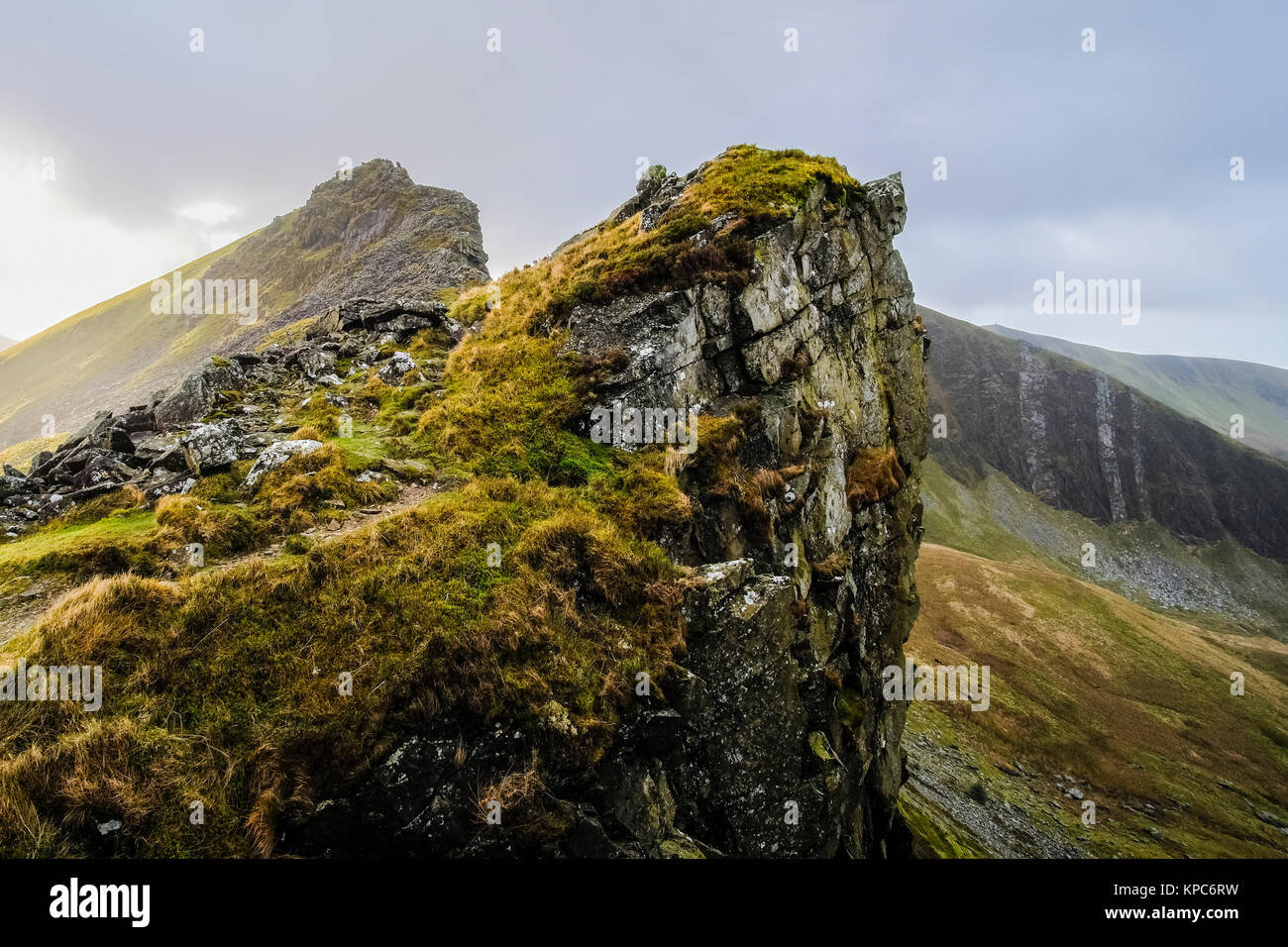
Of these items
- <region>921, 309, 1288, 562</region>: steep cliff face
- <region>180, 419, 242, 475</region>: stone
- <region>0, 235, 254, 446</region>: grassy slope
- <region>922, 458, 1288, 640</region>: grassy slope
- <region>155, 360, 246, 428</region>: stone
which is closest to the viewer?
<region>180, 419, 242, 475</region>: stone

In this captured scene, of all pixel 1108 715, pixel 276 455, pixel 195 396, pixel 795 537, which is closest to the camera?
pixel 276 455

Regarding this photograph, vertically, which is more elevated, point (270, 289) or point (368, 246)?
point (368, 246)

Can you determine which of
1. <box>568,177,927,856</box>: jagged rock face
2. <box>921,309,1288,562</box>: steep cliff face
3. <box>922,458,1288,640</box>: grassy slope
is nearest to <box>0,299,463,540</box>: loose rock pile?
<box>568,177,927,856</box>: jagged rock face

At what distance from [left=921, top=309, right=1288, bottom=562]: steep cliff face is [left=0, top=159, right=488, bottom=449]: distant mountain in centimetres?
17459

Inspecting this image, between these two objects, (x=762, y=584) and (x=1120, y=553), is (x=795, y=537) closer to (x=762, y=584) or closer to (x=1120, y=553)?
(x=762, y=584)

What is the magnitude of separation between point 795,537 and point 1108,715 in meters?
82.9

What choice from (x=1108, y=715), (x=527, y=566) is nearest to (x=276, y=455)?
(x=527, y=566)

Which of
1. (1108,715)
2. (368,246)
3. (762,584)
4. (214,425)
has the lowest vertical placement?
(1108,715)

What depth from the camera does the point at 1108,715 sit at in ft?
214

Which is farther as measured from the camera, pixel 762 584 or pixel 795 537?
pixel 795 537

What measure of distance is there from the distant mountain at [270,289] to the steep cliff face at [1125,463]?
17459 centimetres

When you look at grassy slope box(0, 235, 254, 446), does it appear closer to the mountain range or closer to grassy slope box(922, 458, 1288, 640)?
the mountain range

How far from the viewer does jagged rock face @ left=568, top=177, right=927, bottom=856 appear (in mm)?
9016
